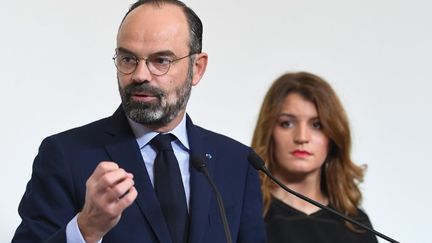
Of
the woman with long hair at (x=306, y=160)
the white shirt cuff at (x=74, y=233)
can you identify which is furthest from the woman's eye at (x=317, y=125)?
the white shirt cuff at (x=74, y=233)

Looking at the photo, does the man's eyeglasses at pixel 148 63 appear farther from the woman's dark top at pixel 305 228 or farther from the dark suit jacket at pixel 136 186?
the woman's dark top at pixel 305 228

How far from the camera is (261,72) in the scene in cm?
267

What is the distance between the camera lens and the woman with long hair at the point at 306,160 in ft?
Result: 7.50

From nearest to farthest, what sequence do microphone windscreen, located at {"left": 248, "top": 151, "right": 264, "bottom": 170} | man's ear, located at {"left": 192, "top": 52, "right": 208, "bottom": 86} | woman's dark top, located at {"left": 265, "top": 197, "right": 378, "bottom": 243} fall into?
microphone windscreen, located at {"left": 248, "top": 151, "right": 264, "bottom": 170} < man's ear, located at {"left": 192, "top": 52, "right": 208, "bottom": 86} < woman's dark top, located at {"left": 265, "top": 197, "right": 378, "bottom": 243}

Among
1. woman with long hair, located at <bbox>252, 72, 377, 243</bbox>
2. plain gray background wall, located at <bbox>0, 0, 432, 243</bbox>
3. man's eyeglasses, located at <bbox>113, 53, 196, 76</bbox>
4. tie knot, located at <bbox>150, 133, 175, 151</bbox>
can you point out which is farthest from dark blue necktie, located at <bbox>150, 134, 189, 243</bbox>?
woman with long hair, located at <bbox>252, 72, 377, 243</bbox>

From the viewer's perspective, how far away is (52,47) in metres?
2.14

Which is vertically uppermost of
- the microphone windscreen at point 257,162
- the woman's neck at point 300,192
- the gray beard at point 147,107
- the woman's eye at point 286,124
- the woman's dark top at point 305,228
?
the gray beard at point 147,107

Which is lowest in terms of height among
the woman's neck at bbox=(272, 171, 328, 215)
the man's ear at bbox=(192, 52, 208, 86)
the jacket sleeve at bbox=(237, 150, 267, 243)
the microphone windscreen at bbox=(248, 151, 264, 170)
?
the woman's neck at bbox=(272, 171, 328, 215)

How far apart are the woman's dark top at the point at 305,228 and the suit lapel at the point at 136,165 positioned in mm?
796

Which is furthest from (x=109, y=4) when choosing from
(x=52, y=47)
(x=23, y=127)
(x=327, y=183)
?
(x=327, y=183)

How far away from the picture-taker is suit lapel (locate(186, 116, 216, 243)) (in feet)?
4.96

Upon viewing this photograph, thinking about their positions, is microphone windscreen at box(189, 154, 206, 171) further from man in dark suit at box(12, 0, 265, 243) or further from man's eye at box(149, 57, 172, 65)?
man's eye at box(149, 57, 172, 65)

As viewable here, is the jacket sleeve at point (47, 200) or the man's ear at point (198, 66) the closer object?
the jacket sleeve at point (47, 200)

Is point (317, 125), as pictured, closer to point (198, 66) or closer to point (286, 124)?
point (286, 124)
